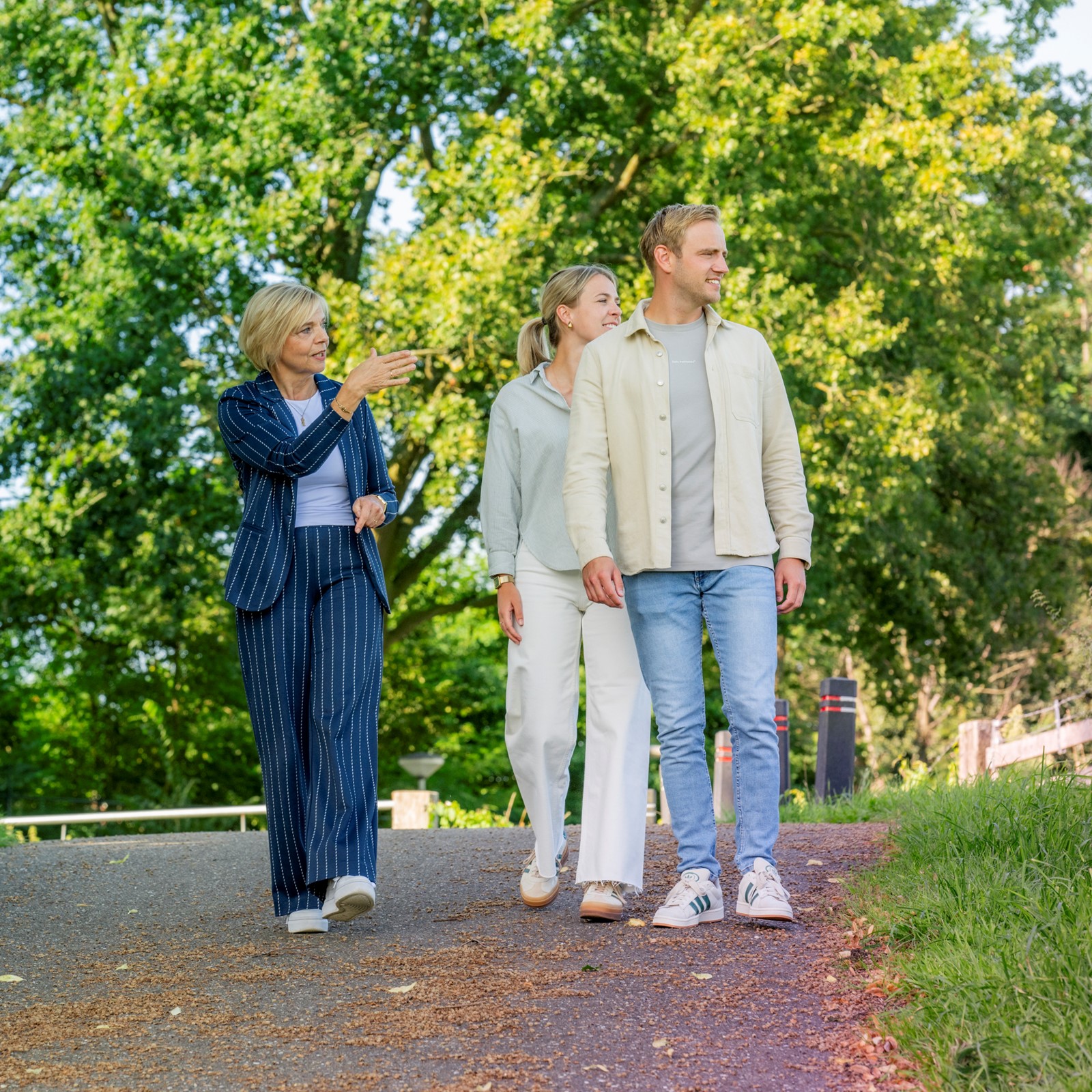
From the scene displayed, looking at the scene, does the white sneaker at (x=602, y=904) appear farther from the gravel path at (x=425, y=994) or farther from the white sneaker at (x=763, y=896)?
the white sneaker at (x=763, y=896)

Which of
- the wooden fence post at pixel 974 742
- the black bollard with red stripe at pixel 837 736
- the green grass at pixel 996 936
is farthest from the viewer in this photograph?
the black bollard with red stripe at pixel 837 736

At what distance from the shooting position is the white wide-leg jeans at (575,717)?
14.8ft

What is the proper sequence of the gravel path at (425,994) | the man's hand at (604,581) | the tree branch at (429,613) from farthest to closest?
1. the tree branch at (429,613)
2. the man's hand at (604,581)
3. the gravel path at (425,994)

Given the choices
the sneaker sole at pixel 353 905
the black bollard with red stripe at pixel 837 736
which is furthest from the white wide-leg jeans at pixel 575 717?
the black bollard with red stripe at pixel 837 736

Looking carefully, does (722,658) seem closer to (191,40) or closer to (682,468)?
(682,468)

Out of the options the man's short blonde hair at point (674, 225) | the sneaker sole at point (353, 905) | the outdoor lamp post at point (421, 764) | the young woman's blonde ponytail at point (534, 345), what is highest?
the man's short blonde hair at point (674, 225)

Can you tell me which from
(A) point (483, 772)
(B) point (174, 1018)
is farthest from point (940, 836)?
(A) point (483, 772)

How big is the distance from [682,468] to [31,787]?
19.1 meters

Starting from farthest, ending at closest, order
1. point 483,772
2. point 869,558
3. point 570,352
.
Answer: point 483,772 < point 869,558 < point 570,352

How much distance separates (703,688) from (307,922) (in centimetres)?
144

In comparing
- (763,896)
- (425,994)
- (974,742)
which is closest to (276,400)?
(425,994)

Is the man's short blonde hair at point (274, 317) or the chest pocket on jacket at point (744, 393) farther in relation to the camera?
the man's short blonde hair at point (274, 317)

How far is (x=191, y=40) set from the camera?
15289mm

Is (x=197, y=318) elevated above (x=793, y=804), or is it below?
above
